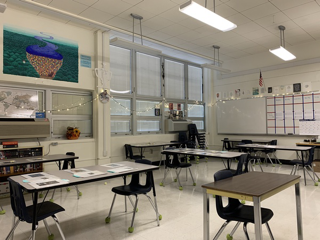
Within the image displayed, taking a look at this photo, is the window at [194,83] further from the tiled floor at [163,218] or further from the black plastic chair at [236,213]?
the black plastic chair at [236,213]

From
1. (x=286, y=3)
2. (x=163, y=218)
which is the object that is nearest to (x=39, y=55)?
(x=163, y=218)

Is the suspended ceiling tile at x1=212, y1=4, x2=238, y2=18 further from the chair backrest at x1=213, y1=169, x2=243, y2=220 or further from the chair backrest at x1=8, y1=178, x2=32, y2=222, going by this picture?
the chair backrest at x1=8, y1=178, x2=32, y2=222

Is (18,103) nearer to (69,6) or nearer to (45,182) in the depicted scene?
(69,6)

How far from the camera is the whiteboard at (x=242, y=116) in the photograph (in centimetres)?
830

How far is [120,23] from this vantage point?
228 inches

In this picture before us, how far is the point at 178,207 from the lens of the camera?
398cm

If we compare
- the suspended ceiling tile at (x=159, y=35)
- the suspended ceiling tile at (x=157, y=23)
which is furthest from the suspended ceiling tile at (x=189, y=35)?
the suspended ceiling tile at (x=157, y=23)

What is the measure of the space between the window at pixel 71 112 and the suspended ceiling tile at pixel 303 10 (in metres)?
5.08

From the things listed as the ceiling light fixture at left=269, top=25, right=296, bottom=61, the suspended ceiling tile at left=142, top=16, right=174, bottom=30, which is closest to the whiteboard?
the ceiling light fixture at left=269, top=25, right=296, bottom=61

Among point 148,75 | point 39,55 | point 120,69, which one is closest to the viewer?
point 39,55

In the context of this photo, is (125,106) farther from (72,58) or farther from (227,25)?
(227,25)

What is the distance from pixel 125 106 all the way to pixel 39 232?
4672mm

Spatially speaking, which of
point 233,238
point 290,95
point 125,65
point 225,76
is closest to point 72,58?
point 125,65

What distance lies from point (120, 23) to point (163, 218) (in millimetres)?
4434
